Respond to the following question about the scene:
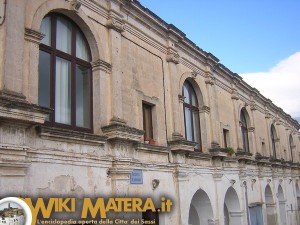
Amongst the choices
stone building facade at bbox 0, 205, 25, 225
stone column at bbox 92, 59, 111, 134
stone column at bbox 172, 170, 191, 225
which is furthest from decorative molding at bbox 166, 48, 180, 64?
stone building facade at bbox 0, 205, 25, 225

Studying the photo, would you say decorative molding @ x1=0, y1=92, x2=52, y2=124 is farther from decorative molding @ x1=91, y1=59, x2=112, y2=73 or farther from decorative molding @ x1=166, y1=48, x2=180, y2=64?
decorative molding @ x1=166, y1=48, x2=180, y2=64

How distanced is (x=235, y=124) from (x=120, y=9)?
9.21 m

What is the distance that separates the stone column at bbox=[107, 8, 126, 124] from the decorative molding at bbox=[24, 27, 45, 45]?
2.32 metres

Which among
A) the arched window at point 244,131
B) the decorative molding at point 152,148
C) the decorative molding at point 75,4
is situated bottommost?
the decorative molding at point 152,148

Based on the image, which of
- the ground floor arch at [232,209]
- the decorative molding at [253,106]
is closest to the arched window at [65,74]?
the ground floor arch at [232,209]

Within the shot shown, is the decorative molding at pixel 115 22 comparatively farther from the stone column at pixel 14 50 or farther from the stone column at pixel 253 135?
the stone column at pixel 253 135

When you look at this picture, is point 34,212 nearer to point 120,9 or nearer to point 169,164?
point 169,164

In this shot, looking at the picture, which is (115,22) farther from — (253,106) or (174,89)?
(253,106)

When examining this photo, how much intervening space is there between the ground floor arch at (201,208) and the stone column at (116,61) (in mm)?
5102

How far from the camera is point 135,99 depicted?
988 cm

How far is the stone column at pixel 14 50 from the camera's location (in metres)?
6.31

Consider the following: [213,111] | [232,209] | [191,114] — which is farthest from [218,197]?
[213,111]

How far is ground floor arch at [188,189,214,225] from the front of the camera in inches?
498

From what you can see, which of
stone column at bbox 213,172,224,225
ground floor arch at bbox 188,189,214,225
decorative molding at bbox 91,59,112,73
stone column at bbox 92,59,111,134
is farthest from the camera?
stone column at bbox 213,172,224,225
